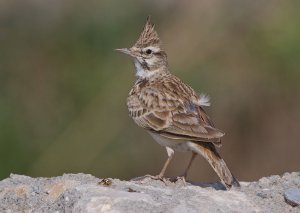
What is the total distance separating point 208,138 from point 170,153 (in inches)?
25.0

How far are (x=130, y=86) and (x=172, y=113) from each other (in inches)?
160

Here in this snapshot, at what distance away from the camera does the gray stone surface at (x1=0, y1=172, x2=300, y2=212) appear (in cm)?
741

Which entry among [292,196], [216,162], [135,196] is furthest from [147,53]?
[135,196]

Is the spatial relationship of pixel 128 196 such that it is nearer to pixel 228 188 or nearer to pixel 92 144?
pixel 228 188

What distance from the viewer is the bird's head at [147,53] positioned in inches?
402

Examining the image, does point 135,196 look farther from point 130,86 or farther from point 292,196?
point 130,86

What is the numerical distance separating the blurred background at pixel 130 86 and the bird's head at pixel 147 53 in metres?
2.46

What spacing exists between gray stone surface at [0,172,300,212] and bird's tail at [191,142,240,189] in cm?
11

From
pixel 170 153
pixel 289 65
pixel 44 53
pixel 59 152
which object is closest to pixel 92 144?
pixel 59 152

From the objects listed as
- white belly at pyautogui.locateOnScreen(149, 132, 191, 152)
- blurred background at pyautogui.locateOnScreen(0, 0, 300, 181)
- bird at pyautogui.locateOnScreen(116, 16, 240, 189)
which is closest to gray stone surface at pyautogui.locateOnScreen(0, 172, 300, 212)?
Result: bird at pyautogui.locateOnScreen(116, 16, 240, 189)

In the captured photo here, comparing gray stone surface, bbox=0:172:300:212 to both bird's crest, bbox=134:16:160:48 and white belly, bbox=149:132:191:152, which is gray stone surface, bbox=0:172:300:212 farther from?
bird's crest, bbox=134:16:160:48

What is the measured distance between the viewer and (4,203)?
8062 millimetres

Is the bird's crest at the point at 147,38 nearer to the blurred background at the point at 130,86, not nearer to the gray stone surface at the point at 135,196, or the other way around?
the gray stone surface at the point at 135,196

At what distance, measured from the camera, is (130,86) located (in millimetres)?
13219
